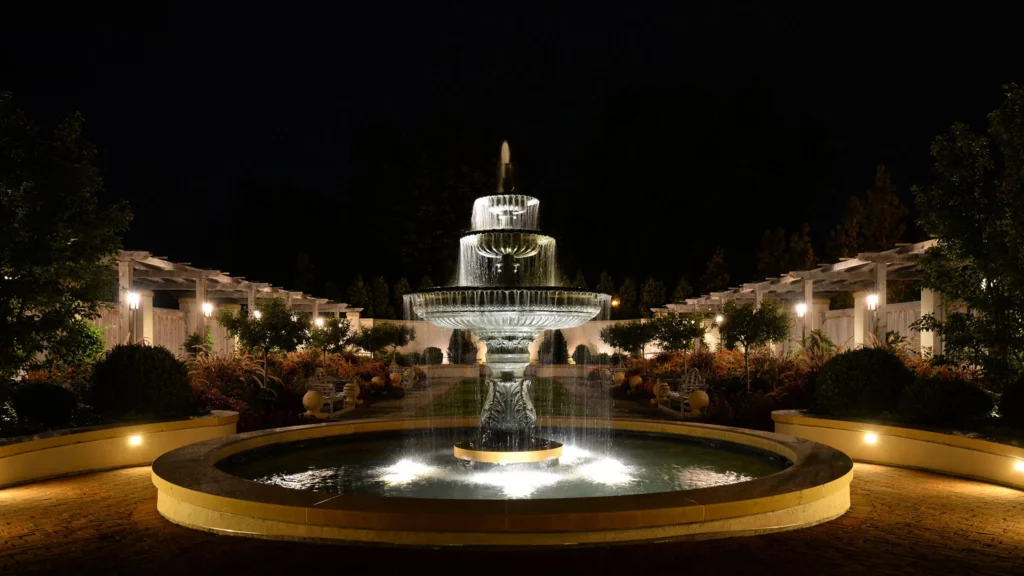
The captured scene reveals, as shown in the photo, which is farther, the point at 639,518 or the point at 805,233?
the point at 805,233

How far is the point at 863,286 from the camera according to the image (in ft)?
76.6

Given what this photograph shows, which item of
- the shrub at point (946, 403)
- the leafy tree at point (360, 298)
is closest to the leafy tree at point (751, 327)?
the shrub at point (946, 403)

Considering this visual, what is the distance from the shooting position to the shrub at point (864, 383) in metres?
10.3

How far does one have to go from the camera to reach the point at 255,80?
47062mm

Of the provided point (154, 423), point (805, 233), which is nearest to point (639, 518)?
point (154, 423)

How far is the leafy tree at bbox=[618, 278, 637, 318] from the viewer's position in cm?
4228

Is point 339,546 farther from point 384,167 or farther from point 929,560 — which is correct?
point 384,167

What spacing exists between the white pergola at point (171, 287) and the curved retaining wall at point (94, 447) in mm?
5379

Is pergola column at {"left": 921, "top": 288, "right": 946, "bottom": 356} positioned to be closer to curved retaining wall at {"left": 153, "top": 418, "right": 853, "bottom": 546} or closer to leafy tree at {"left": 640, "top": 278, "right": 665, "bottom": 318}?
curved retaining wall at {"left": 153, "top": 418, "right": 853, "bottom": 546}

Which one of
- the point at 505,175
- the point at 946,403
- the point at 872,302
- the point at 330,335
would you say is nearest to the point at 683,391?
the point at 946,403

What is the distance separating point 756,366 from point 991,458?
1017cm

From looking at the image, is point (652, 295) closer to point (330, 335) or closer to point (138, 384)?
point (330, 335)

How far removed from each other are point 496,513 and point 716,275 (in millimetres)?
38847

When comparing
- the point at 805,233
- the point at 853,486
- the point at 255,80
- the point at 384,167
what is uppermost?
the point at 255,80
